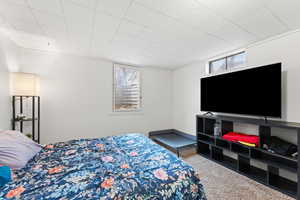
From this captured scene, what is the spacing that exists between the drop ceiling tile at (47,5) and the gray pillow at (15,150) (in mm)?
1491

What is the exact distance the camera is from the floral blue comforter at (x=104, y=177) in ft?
3.01

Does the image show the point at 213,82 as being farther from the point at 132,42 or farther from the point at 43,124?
the point at 43,124

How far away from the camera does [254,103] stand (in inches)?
82.0

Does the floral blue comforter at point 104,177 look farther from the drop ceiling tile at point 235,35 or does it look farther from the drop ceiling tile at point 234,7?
the drop ceiling tile at point 235,35

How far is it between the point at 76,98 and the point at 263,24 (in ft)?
12.2

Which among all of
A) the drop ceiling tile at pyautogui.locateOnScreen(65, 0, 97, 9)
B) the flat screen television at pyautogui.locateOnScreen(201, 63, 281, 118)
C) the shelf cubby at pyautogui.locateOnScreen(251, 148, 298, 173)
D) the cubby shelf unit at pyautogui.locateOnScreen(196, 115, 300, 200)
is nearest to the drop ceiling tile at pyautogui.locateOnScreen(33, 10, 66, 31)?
the drop ceiling tile at pyautogui.locateOnScreen(65, 0, 97, 9)

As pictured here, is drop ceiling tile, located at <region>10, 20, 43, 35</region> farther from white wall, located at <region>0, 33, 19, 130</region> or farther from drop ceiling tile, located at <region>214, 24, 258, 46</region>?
drop ceiling tile, located at <region>214, 24, 258, 46</region>

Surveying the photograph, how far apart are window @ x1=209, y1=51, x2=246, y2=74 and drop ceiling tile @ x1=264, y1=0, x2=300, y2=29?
2.91ft

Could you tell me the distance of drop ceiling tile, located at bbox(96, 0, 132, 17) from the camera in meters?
1.38

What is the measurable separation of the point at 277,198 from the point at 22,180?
9.21 ft

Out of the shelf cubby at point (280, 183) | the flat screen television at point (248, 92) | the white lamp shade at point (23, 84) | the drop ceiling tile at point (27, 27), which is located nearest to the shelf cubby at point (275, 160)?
the shelf cubby at point (280, 183)

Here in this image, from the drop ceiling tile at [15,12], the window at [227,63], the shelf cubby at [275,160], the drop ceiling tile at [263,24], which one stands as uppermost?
the drop ceiling tile at [263,24]

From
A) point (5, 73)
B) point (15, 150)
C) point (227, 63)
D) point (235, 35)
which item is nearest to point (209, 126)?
point (227, 63)

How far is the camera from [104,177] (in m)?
1.10
